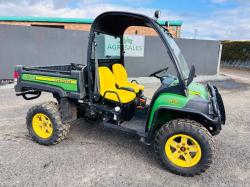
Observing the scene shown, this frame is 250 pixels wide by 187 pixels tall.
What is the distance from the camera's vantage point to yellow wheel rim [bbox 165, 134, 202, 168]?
2982 mm

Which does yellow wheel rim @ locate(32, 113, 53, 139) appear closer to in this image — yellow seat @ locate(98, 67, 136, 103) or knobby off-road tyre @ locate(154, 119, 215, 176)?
yellow seat @ locate(98, 67, 136, 103)

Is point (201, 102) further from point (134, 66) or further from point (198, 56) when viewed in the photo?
point (198, 56)

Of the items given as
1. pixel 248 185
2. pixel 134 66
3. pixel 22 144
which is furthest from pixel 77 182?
pixel 134 66

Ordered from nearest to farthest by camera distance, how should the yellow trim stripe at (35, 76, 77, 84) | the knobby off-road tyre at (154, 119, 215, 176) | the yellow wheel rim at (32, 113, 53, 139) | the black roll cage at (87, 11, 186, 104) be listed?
the knobby off-road tyre at (154, 119, 215, 176) < the black roll cage at (87, 11, 186, 104) < the yellow trim stripe at (35, 76, 77, 84) < the yellow wheel rim at (32, 113, 53, 139)

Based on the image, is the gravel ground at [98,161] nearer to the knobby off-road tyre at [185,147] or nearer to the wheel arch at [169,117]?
the knobby off-road tyre at [185,147]

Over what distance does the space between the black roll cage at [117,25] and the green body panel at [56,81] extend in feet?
0.80

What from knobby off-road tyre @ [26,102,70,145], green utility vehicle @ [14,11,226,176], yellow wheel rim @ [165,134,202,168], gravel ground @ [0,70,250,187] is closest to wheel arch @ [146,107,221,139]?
green utility vehicle @ [14,11,226,176]

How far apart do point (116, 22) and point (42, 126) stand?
2082mm

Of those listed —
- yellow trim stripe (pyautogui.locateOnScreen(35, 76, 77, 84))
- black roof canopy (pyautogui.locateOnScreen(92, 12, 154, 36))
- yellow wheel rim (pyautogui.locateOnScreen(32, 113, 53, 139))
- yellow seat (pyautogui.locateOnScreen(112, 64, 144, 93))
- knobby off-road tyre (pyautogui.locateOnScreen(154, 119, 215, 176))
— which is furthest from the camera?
yellow seat (pyautogui.locateOnScreen(112, 64, 144, 93))

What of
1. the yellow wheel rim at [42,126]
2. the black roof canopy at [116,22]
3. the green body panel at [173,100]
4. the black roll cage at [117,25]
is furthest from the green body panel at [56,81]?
the green body panel at [173,100]

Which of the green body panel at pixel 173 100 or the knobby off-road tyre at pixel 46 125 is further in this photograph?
the knobby off-road tyre at pixel 46 125

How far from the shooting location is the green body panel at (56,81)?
358cm

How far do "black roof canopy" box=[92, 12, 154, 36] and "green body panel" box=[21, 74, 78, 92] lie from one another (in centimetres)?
89

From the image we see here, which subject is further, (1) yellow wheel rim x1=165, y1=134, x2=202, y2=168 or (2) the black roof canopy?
(2) the black roof canopy
